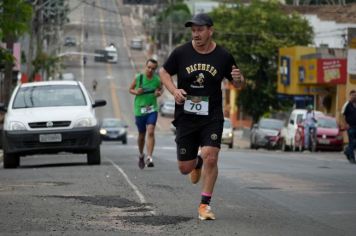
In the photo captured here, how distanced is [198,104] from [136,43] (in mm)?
99544

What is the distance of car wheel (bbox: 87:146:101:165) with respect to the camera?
20.8 metres

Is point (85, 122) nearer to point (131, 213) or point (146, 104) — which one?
point (146, 104)

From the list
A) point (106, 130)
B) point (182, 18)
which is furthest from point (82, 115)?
point (182, 18)

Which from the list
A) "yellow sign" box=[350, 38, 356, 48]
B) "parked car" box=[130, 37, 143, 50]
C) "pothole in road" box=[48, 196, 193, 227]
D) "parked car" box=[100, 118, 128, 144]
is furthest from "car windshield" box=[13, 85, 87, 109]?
"parked car" box=[130, 37, 143, 50]

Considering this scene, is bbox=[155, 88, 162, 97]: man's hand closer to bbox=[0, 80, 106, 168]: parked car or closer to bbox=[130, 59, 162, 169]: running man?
bbox=[130, 59, 162, 169]: running man

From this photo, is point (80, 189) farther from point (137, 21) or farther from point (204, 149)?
point (137, 21)

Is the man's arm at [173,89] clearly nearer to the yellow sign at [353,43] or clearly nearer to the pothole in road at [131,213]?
the pothole in road at [131,213]

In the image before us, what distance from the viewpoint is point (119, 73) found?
115 meters

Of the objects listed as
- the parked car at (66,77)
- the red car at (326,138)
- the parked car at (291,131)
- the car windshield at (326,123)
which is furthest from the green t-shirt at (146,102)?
the parked car at (66,77)

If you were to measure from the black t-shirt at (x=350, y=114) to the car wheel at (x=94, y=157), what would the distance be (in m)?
8.30

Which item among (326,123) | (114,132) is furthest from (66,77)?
(326,123)

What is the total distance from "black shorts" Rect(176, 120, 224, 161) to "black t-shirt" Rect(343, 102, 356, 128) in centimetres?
1584

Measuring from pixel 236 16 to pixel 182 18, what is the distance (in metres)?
30.9

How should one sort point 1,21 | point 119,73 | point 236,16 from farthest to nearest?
point 119,73, point 236,16, point 1,21
